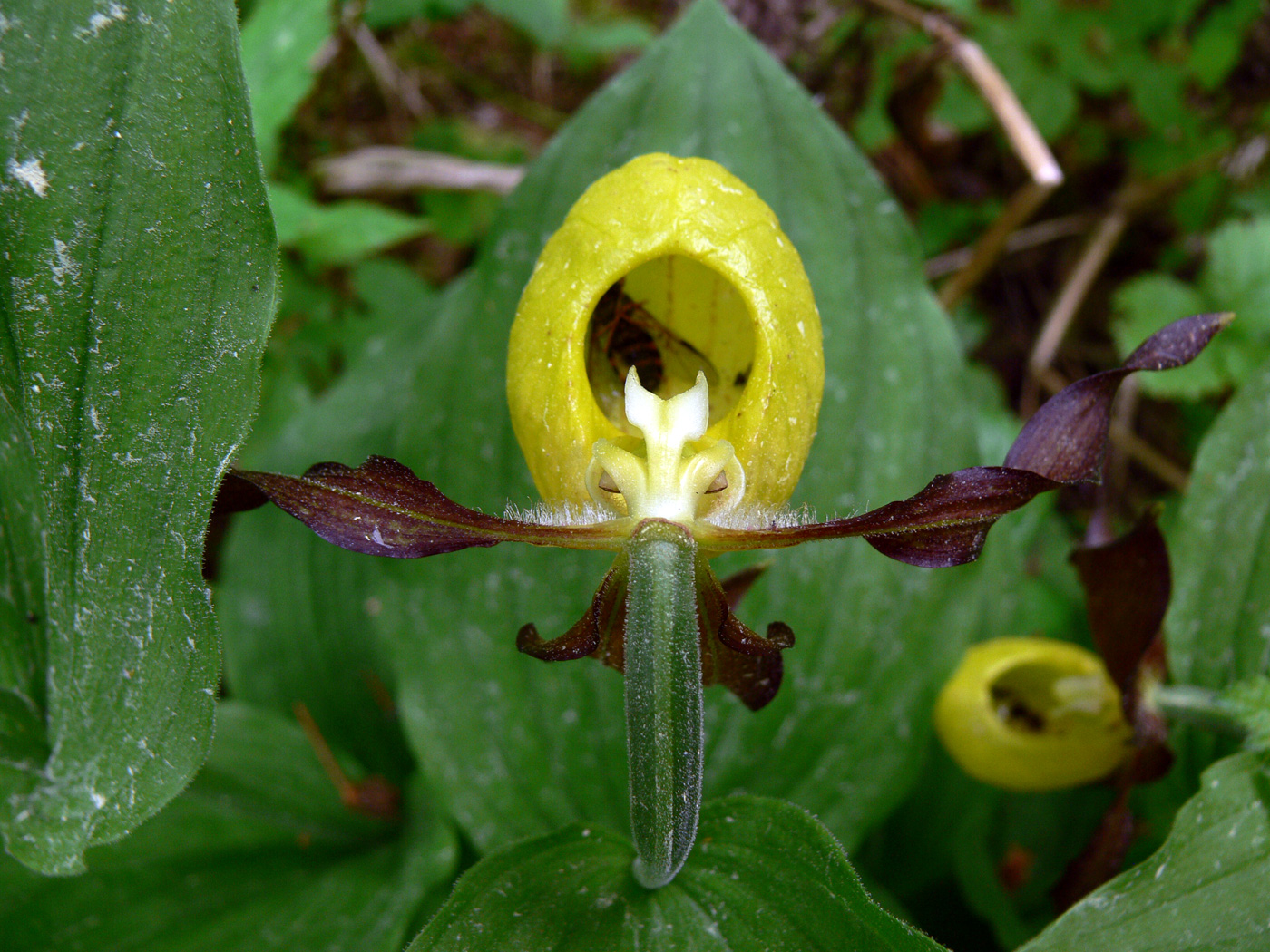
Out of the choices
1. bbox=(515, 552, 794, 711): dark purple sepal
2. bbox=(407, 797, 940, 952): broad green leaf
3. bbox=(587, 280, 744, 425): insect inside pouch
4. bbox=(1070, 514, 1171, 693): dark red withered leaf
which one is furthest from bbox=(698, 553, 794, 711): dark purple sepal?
bbox=(1070, 514, 1171, 693): dark red withered leaf

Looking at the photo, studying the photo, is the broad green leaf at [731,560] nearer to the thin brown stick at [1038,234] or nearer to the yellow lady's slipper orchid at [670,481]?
the yellow lady's slipper orchid at [670,481]

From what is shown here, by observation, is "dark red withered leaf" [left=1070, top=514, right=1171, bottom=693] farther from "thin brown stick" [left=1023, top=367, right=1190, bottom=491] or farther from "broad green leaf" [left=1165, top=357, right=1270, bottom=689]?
"thin brown stick" [left=1023, top=367, right=1190, bottom=491]

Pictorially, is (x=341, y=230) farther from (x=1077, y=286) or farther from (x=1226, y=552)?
(x=1077, y=286)

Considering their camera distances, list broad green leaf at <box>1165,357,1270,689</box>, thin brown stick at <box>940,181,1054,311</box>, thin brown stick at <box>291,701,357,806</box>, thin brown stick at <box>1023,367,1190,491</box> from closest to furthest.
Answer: broad green leaf at <box>1165,357,1270,689</box> < thin brown stick at <box>291,701,357,806</box> < thin brown stick at <box>940,181,1054,311</box> < thin brown stick at <box>1023,367,1190,491</box>

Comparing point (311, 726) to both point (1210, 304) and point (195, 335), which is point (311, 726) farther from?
point (1210, 304)

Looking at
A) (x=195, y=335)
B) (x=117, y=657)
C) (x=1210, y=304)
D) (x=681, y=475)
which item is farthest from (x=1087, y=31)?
(x=117, y=657)

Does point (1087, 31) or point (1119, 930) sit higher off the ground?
point (1087, 31)
